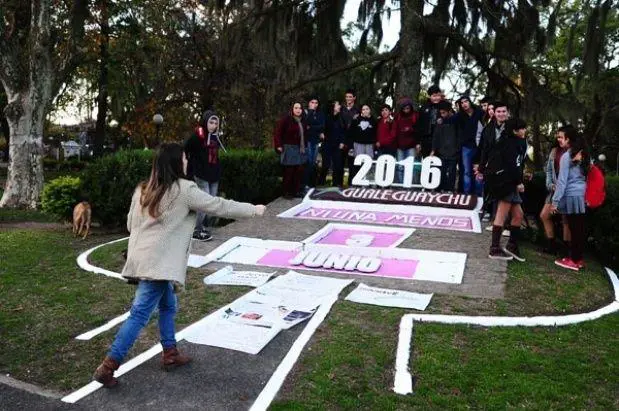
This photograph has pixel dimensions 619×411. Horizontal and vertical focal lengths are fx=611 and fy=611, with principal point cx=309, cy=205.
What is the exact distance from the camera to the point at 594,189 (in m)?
7.30

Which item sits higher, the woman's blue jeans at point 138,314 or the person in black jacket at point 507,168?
the person in black jacket at point 507,168

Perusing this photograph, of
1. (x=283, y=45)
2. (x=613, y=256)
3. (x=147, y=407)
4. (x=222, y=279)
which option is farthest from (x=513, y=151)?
(x=283, y=45)

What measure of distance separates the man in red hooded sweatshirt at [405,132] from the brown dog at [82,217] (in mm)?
5537

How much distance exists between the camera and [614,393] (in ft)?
13.2

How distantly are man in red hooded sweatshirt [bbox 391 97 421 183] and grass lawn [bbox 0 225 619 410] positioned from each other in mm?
4768

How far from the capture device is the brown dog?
948cm

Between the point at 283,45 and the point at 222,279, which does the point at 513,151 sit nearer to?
the point at 222,279

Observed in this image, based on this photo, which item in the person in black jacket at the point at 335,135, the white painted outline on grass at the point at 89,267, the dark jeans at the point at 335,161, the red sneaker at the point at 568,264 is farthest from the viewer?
the dark jeans at the point at 335,161

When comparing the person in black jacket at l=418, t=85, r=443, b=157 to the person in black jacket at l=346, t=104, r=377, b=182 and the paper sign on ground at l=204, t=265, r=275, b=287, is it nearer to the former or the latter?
the person in black jacket at l=346, t=104, r=377, b=182

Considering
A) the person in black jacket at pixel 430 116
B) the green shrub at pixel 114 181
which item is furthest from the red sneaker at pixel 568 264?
the green shrub at pixel 114 181

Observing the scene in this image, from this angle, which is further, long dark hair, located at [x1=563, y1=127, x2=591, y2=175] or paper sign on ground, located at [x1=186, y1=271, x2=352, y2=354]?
long dark hair, located at [x1=563, y1=127, x2=591, y2=175]

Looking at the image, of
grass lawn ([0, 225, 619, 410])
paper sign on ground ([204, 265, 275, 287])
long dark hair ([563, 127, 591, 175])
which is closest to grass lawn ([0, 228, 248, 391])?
grass lawn ([0, 225, 619, 410])

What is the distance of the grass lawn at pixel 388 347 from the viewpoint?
3920 millimetres

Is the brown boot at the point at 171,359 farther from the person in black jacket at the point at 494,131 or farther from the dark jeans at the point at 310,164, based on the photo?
the dark jeans at the point at 310,164
